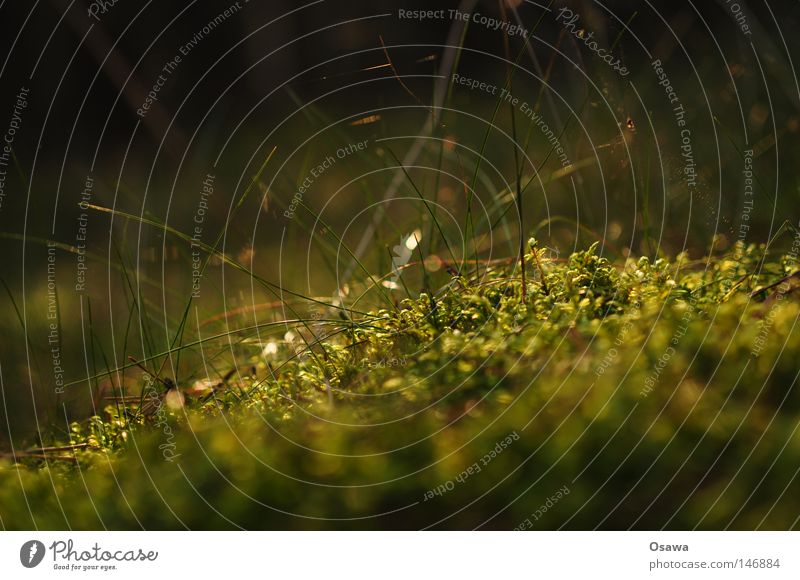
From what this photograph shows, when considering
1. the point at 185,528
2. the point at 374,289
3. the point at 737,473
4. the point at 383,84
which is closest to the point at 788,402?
the point at 737,473

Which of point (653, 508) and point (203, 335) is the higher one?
point (203, 335)

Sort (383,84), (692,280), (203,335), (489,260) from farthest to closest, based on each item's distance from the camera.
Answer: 1. (383,84)
2. (203,335)
3. (489,260)
4. (692,280)

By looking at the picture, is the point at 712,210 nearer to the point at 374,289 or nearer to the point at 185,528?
the point at 374,289
